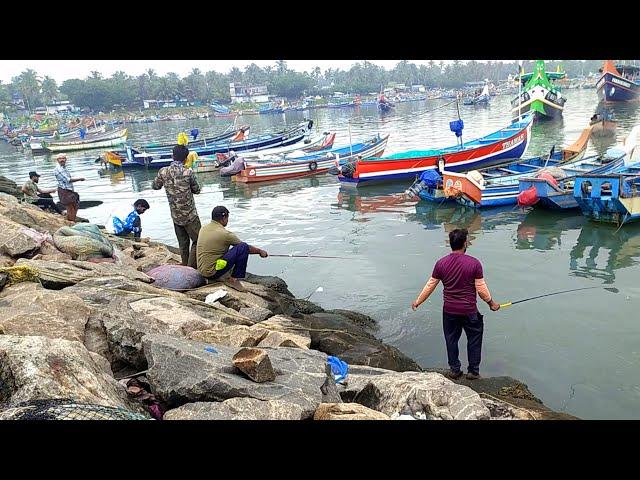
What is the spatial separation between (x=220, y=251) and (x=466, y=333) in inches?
144

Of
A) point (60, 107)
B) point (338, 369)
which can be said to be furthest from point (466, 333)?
point (60, 107)

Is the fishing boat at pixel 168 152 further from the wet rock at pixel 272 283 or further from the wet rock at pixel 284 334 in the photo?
the wet rock at pixel 284 334

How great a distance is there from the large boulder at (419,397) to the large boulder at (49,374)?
6.45 feet

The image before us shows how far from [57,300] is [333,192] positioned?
16.5m

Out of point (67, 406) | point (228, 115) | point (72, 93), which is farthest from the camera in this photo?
point (72, 93)

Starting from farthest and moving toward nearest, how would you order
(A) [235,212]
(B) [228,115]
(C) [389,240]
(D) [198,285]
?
1. (B) [228,115]
2. (A) [235,212]
3. (C) [389,240]
4. (D) [198,285]

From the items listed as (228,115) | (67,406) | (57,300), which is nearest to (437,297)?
(57,300)

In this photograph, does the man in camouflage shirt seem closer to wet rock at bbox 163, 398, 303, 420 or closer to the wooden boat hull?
wet rock at bbox 163, 398, 303, 420

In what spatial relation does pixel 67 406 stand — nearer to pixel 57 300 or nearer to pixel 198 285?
pixel 57 300

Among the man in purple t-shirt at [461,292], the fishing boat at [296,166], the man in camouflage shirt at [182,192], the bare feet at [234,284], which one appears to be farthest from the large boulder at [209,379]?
the fishing boat at [296,166]

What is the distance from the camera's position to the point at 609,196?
12477mm

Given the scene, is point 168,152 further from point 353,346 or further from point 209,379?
point 209,379

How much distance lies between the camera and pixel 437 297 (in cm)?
900

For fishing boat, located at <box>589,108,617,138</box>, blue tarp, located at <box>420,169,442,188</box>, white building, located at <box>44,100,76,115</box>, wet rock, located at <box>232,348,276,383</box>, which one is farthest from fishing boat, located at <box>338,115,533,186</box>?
white building, located at <box>44,100,76,115</box>
